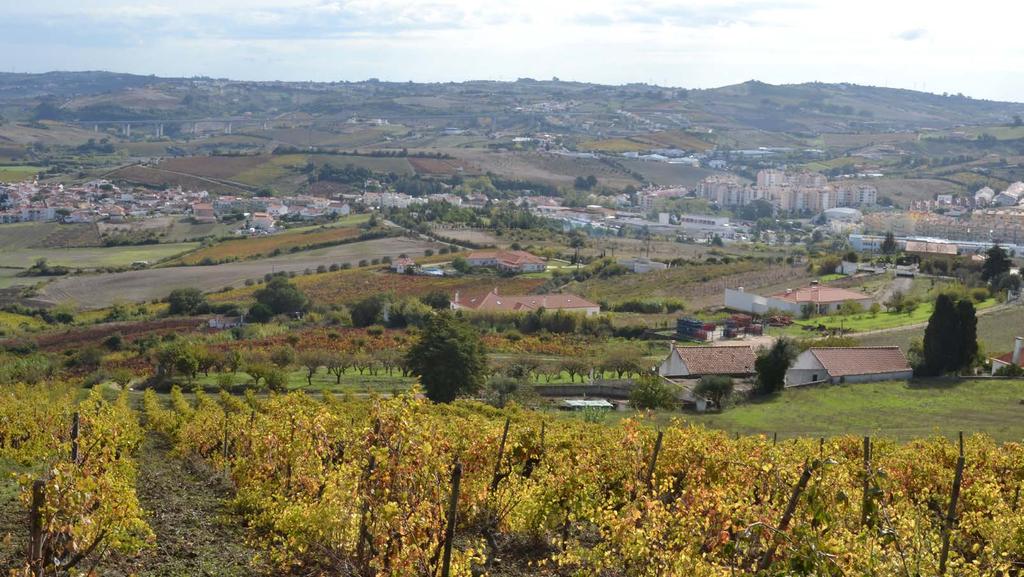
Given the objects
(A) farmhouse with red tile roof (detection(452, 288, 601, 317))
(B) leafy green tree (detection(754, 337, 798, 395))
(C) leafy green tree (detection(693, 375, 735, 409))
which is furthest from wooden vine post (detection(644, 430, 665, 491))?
(A) farmhouse with red tile roof (detection(452, 288, 601, 317))

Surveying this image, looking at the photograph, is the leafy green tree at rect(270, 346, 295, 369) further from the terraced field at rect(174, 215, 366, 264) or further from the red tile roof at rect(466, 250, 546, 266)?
the terraced field at rect(174, 215, 366, 264)

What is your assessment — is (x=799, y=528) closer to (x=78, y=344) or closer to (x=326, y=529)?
(x=326, y=529)

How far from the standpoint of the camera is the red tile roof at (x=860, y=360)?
33.8 m

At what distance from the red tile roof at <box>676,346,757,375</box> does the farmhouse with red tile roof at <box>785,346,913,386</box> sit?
2524mm

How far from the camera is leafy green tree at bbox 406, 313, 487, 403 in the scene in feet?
105

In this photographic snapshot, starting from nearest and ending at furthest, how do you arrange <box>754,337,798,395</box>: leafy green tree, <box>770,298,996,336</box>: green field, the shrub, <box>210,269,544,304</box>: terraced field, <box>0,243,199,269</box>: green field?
<box>754,337,798,395</box>: leafy green tree → the shrub → <box>770,298,996,336</box>: green field → <box>210,269,544,304</box>: terraced field → <box>0,243,199,269</box>: green field

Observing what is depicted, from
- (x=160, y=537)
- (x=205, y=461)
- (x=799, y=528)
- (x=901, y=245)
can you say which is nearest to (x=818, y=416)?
(x=205, y=461)

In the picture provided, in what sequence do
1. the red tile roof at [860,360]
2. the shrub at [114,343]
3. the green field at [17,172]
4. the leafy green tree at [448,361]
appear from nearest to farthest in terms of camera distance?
1. the leafy green tree at [448,361]
2. the red tile roof at [860,360]
3. the shrub at [114,343]
4. the green field at [17,172]

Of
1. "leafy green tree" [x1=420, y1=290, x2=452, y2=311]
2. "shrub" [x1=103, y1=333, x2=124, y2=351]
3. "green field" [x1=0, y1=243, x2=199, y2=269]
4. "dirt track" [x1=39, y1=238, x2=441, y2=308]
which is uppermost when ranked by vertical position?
"leafy green tree" [x1=420, y1=290, x2=452, y2=311]

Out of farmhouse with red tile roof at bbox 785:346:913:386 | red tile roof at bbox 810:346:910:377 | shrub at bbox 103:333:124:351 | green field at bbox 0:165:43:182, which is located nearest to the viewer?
farmhouse with red tile roof at bbox 785:346:913:386

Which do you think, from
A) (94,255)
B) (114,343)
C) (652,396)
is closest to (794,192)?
(94,255)

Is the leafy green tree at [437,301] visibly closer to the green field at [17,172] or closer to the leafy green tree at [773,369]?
the leafy green tree at [773,369]

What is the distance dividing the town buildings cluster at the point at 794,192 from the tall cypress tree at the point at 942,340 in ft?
345

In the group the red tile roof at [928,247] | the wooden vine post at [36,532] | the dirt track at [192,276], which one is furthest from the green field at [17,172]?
the wooden vine post at [36,532]
